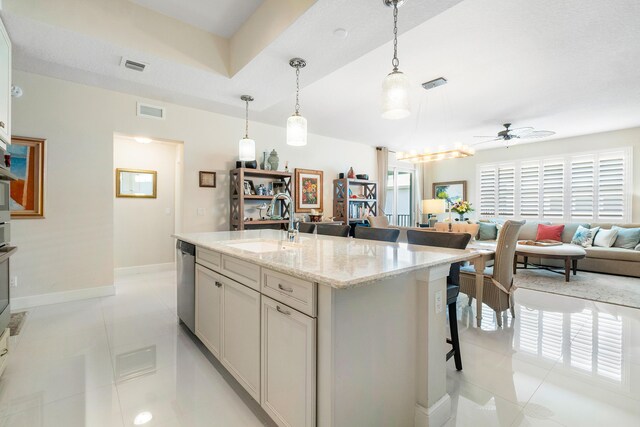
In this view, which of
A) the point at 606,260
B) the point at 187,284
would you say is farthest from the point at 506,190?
the point at 187,284

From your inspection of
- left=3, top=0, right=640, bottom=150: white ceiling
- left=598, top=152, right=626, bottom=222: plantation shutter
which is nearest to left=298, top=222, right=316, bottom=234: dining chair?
left=3, top=0, right=640, bottom=150: white ceiling

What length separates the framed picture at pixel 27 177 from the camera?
3289 millimetres

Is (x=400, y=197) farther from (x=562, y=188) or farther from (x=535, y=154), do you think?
(x=562, y=188)

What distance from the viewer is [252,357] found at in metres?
1.67

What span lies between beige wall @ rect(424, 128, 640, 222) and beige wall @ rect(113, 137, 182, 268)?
668 centimetres

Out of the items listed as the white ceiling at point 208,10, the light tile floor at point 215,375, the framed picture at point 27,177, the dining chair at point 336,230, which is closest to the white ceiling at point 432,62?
the white ceiling at point 208,10

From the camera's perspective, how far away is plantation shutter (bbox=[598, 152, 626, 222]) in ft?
18.8

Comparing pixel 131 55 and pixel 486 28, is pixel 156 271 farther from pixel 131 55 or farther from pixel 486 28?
pixel 486 28

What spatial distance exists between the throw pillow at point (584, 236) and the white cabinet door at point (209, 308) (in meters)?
6.37

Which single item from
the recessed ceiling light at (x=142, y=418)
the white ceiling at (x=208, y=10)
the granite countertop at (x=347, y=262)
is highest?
the white ceiling at (x=208, y=10)

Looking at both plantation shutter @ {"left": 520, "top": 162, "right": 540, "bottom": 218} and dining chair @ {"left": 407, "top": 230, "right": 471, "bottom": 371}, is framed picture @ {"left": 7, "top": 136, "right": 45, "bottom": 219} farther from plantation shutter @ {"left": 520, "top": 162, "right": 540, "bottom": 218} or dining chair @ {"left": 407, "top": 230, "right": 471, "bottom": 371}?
plantation shutter @ {"left": 520, "top": 162, "right": 540, "bottom": 218}

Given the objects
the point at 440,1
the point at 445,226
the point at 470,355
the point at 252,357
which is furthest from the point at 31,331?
the point at 445,226

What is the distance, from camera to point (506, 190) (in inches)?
283

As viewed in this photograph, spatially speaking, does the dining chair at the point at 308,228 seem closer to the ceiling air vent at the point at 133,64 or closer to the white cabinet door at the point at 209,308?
the white cabinet door at the point at 209,308
